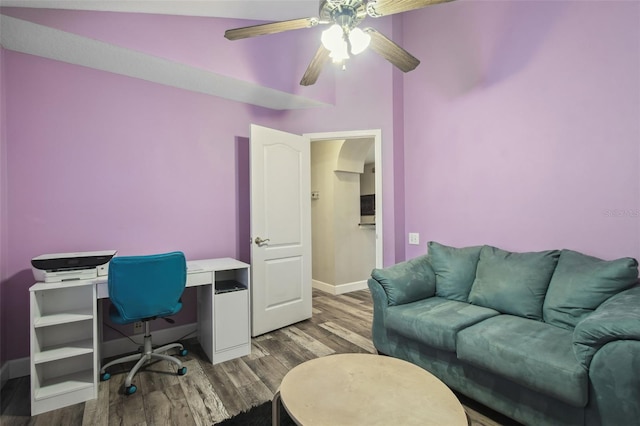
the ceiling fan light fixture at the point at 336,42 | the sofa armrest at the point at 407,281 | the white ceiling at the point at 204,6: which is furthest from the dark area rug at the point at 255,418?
the white ceiling at the point at 204,6

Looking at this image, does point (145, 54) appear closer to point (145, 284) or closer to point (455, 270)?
point (145, 284)

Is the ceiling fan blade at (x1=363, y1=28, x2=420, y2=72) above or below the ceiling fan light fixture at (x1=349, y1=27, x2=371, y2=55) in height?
above

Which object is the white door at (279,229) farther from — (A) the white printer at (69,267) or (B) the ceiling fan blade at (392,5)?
(B) the ceiling fan blade at (392,5)

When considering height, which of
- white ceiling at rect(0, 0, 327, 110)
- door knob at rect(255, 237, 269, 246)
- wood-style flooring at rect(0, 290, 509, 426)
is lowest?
wood-style flooring at rect(0, 290, 509, 426)

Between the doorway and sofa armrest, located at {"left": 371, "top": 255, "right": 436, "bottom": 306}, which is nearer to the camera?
sofa armrest, located at {"left": 371, "top": 255, "right": 436, "bottom": 306}

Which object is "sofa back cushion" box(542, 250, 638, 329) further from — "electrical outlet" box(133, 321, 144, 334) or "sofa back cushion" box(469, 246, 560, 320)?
"electrical outlet" box(133, 321, 144, 334)

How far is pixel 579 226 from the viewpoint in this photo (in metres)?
2.16

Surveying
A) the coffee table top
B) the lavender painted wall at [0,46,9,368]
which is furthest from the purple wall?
the coffee table top

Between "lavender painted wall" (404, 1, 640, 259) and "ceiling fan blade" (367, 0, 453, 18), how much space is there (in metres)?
1.44

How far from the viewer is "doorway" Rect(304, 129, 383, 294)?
4.56 m

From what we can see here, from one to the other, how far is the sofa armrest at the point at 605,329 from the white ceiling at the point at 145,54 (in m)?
2.91

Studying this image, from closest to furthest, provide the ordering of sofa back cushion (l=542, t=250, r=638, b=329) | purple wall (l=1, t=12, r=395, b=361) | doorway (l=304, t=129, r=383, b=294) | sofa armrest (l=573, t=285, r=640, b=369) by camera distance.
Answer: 1. sofa armrest (l=573, t=285, r=640, b=369)
2. sofa back cushion (l=542, t=250, r=638, b=329)
3. purple wall (l=1, t=12, r=395, b=361)
4. doorway (l=304, t=129, r=383, b=294)

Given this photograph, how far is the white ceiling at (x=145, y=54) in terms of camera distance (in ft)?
6.77

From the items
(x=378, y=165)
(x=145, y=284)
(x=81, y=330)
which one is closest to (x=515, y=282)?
(x=378, y=165)
